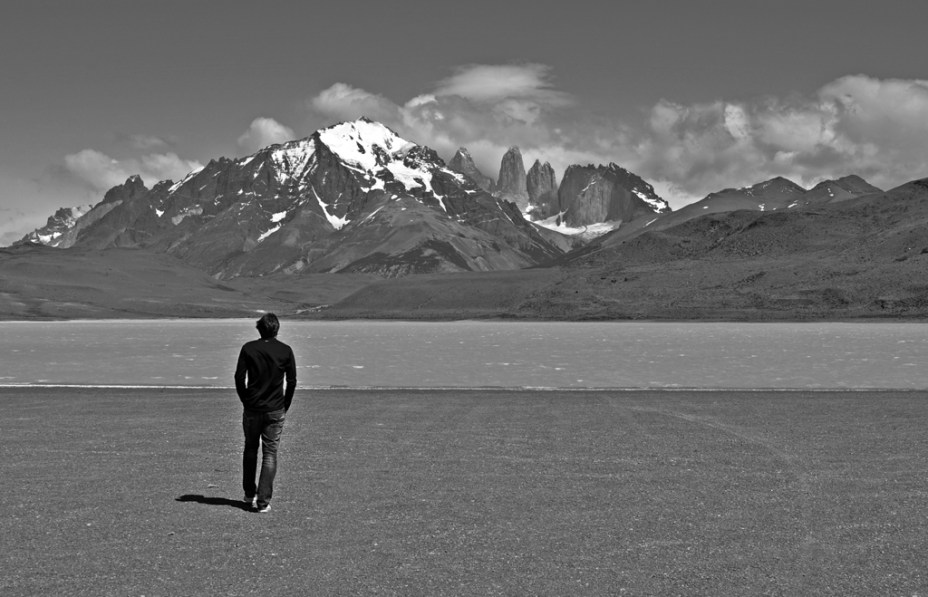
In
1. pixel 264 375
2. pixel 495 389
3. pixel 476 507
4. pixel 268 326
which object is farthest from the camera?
pixel 495 389

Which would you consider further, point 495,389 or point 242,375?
point 495,389

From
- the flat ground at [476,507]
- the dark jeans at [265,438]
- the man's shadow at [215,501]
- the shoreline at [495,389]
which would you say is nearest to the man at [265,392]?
the dark jeans at [265,438]

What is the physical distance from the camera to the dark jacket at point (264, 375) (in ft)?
44.3

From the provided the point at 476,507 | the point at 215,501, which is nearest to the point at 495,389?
the point at 476,507

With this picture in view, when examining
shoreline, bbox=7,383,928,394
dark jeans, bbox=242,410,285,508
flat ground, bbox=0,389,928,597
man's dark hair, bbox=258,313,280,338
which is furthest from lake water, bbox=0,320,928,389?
Answer: man's dark hair, bbox=258,313,280,338

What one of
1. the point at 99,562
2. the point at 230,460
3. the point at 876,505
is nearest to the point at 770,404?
the point at 876,505

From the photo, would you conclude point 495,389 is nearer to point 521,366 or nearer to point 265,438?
point 521,366

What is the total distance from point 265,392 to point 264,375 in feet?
0.82

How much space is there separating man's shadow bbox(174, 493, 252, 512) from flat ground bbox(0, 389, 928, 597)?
6cm

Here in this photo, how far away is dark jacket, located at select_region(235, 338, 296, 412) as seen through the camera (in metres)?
13.5

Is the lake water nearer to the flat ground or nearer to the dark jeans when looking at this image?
the flat ground

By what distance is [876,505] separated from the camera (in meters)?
14.3

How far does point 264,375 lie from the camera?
13.5 metres

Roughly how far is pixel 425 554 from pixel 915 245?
20030 centimetres
